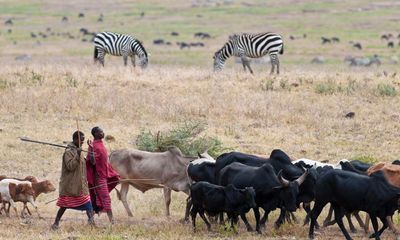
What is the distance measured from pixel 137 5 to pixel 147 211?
73.1 m

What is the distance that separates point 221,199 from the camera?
45.6ft

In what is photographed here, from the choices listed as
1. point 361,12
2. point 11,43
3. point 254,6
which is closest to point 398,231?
point 11,43

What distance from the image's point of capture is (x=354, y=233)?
14.6 m

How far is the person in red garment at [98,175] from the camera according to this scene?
1451cm

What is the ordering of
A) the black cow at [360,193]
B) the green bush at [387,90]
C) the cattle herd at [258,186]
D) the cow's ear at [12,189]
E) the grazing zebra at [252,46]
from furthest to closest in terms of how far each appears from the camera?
the grazing zebra at [252,46], the green bush at [387,90], the cow's ear at [12,189], the cattle herd at [258,186], the black cow at [360,193]

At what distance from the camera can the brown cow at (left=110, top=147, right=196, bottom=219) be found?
16.1 meters

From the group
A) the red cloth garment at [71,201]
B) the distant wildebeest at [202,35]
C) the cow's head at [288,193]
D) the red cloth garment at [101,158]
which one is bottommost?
the distant wildebeest at [202,35]

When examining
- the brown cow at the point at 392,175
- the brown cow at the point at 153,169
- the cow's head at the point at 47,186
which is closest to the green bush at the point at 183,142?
the brown cow at the point at 153,169

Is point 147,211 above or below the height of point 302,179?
below

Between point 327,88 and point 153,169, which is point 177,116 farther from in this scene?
point 153,169

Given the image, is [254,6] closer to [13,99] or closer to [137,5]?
[137,5]

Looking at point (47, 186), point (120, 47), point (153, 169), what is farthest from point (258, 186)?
point (120, 47)

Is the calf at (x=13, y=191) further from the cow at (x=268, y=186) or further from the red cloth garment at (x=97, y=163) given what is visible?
the cow at (x=268, y=186)

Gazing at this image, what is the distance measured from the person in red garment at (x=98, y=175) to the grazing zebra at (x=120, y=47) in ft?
62.6
